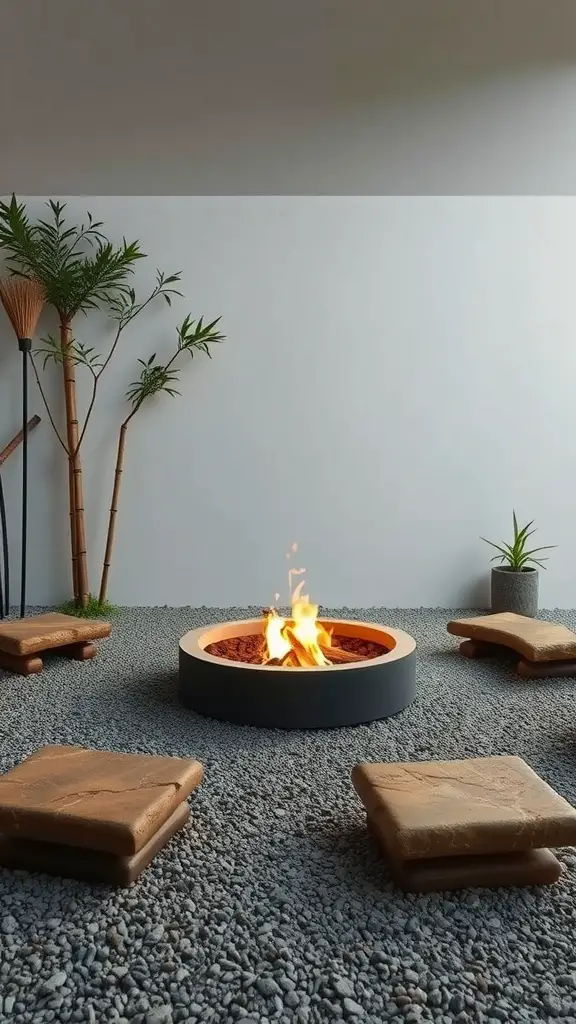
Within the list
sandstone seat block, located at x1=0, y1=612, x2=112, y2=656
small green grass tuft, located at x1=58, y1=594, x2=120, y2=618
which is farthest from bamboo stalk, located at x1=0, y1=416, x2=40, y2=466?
sandstone seat block, located at x1=0, y1=612, x2=112, y2=656

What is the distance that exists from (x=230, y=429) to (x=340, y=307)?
0.91m

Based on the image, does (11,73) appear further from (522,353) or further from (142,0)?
(522,353)

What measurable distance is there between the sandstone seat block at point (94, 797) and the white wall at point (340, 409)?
8.67 ft

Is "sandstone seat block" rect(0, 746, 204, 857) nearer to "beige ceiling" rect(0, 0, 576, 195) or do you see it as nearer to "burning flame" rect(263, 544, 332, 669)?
"burning flame" rect(263, 544, 332, 669)

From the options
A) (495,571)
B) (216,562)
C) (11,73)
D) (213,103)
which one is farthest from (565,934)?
(11,73)

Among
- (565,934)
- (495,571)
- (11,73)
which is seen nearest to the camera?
(565,934)

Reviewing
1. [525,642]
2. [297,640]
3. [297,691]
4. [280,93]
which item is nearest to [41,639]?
[297,640]

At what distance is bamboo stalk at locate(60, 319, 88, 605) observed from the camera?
4316mm

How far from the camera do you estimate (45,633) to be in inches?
125

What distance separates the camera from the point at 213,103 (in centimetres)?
498

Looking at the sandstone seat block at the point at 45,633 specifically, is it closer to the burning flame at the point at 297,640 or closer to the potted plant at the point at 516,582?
the burning flame at the point at 297,640

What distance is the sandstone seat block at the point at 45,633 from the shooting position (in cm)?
310

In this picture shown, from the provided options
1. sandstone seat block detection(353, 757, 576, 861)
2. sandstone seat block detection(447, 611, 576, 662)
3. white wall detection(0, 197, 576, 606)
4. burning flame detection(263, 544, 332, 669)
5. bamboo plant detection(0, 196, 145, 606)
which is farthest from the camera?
white wall detection(0, 197, 576, 606)

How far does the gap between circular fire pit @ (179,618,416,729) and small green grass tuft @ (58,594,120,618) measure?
1.68 meters
